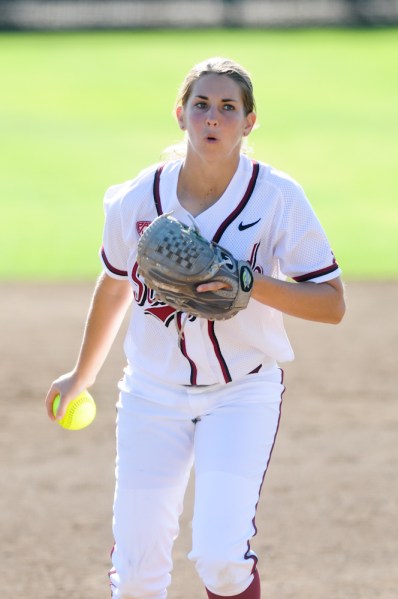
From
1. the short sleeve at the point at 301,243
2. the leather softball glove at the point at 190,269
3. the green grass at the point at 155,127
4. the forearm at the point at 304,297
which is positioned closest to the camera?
the leather softball glove at the point at 190,269

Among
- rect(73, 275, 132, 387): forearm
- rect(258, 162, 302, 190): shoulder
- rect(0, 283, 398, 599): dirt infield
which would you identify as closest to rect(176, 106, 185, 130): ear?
rect(258, 162, 302, 190): shoulder

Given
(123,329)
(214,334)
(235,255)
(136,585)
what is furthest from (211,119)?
(123,329)

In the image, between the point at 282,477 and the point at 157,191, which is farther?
the point at 282,477

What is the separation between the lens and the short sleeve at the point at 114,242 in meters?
3.77

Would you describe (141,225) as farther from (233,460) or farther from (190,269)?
(233,460)

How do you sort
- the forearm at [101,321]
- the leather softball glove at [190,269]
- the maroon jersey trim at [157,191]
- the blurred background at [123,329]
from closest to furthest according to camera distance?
1. the leather softball glove at [190,269]
2. the maroon jersey trim at [157,191]
3. the forearm at [101,321]
4. the blurred background at [123,329]

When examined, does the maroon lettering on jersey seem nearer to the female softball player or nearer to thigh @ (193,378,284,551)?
the female softball player

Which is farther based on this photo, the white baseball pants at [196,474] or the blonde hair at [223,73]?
the blonde hair at [223,73]

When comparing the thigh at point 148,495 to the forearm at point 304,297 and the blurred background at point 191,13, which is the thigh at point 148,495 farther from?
the blurred background at point 191,13

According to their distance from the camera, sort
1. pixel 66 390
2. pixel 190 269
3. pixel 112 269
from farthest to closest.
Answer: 1. pixel 66 390
2. pixel 112 269
3. pixel 190 269

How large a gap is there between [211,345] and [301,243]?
0.43m

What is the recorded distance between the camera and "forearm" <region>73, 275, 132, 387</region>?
393 cm

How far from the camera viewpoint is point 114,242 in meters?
3.79

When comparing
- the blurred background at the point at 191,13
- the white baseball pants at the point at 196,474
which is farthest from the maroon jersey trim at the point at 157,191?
the blurred background at the point at 191,13
